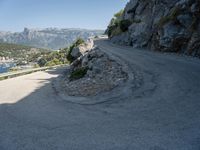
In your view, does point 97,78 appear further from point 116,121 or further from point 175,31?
point 175,31

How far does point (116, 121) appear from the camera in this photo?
9.20m

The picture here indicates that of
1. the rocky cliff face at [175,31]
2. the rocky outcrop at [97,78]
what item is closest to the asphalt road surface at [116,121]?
the rocky outcrop at [97,78]

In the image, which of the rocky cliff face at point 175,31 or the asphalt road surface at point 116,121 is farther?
the rocky cliff face at point 175,31

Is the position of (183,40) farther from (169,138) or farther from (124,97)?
(169,138)

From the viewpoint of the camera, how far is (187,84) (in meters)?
12.9

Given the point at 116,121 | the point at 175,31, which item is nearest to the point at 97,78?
the point at 116,121

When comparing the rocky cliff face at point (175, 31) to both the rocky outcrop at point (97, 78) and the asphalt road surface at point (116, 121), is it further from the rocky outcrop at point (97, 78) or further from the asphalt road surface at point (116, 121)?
the asphalt road surface at point (116, 121)

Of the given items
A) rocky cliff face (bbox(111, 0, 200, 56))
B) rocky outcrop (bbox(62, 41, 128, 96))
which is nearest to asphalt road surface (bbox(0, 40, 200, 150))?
rocky outcrop (bbox(62, 41, 128, 96))

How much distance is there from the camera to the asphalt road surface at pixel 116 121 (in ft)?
23.8

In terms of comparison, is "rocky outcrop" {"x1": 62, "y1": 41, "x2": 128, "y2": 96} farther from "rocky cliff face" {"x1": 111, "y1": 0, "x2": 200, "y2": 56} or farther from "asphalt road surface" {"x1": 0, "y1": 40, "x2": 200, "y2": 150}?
"rocky cliff face" {"x1": 111, "y1": 0, "x2": 200, "y2": 56}

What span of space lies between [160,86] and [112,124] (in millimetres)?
5178

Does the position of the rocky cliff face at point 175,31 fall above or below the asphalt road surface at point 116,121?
above

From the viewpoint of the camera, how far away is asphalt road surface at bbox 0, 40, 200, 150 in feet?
23.8

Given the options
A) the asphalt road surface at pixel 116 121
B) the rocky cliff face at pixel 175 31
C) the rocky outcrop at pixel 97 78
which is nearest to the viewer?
the asphalt road surface at pixel 116 121
